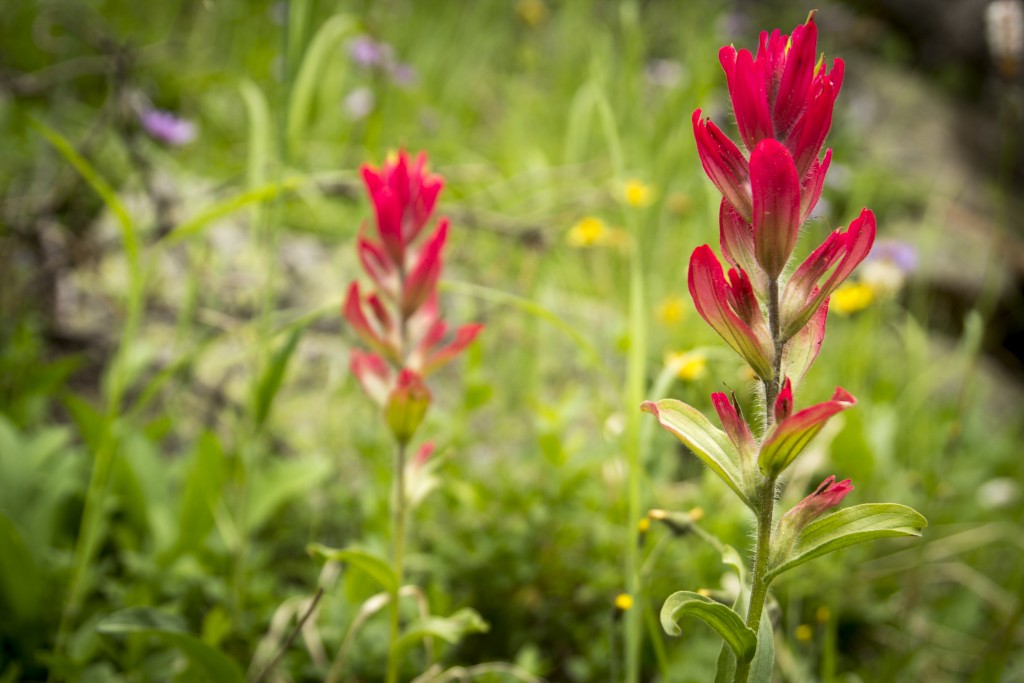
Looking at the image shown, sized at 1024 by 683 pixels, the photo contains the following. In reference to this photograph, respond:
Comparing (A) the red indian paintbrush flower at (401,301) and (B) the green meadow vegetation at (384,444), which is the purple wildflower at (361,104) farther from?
(A) the red indian paintbrush flower at (401,301)

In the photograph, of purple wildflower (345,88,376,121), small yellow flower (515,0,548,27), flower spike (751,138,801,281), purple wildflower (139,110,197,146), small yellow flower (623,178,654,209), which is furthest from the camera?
small yellow flower (515,0,548,27)

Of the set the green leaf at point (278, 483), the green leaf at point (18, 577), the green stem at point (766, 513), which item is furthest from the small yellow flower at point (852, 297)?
the green leaf at point (18, 577)

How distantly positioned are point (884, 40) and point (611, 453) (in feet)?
19.9

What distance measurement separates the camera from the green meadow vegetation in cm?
107

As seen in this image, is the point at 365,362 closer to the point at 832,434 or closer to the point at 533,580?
the point at 533,580

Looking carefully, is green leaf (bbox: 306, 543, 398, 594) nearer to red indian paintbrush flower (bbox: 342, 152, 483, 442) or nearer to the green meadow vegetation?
the green meadow vegetation

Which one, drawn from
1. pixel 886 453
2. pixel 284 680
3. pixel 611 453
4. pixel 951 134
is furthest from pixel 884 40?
pixel 284 680

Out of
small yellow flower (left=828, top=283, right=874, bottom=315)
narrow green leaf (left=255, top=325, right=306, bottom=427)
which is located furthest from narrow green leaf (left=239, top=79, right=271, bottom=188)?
small yellow flower (left=828, top=283, right=874, bottom=315)

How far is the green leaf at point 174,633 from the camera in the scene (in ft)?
2.67

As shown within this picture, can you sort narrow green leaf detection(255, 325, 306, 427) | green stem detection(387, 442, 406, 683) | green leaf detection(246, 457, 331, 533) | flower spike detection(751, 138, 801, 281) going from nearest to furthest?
flower spike detection(751, 138, 801, 281)
green stem detection(387, 442, 406, 683)
narrow green leaf detection(255, 325, 306, 427)
green leaf detection(246, 457, 331, 533)

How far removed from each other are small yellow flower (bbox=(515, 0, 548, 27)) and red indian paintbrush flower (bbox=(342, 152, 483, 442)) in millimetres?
3702

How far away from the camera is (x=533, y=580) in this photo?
129cm

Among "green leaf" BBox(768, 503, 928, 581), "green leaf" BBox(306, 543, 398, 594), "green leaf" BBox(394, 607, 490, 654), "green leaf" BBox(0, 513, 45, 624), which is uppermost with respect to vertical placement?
"green leaf" BBox(768, 503, 928, 581)

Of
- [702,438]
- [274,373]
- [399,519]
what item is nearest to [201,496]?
[274,373]
